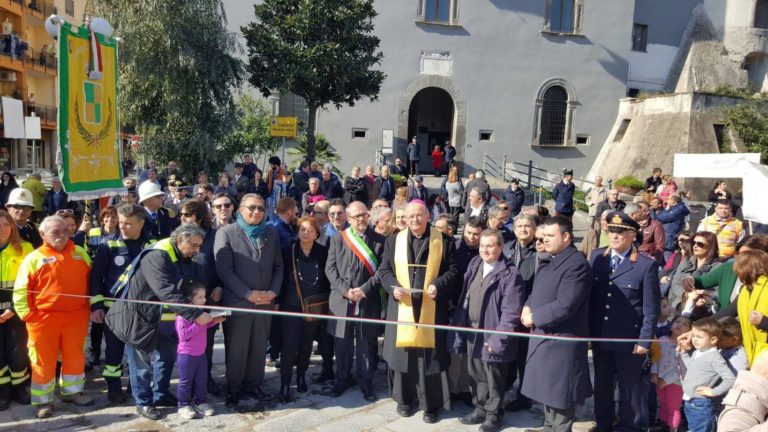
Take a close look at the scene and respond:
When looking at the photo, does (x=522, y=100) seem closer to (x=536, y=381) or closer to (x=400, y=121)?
(x=400, y=121)

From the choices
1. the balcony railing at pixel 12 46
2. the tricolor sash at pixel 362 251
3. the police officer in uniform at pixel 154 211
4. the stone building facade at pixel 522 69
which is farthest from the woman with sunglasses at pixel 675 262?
the balcony railing at pixel 12 46

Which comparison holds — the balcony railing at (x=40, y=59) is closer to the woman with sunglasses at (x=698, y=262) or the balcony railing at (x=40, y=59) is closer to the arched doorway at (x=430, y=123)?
the arched doorway at (x=430, y=123)

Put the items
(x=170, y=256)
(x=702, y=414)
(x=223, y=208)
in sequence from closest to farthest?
(x=702, y=414)
(x=170, y=256)
(x=223, y=208)

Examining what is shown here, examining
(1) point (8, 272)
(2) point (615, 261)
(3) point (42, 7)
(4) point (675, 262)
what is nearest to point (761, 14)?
(4) point (675, 262)

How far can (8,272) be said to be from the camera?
4656 millimetres

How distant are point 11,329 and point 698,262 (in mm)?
6025

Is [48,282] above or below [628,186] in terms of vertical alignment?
below

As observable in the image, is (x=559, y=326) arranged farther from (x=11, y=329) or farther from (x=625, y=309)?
(x=11, y=329)

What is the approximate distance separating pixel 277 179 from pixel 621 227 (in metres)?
8.71

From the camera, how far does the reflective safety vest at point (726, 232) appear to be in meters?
5.41

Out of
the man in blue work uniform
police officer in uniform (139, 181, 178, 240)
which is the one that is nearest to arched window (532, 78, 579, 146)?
the man in blue work uniform

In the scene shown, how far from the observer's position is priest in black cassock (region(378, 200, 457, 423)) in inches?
187

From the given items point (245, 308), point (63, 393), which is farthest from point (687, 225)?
point (63, 393)

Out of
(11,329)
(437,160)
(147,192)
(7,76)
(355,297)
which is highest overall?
(7,76)
